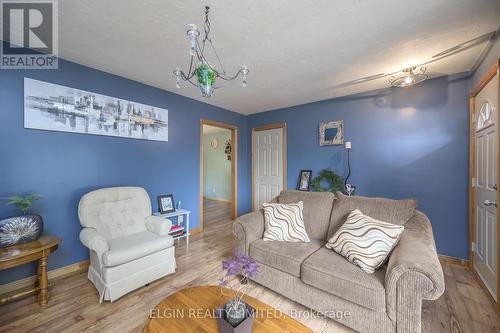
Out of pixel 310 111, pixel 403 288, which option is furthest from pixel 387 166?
pixel 403 288

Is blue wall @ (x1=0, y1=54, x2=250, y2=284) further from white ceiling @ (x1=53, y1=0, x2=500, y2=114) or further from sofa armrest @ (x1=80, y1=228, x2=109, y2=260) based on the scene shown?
sofa armrest @ (x1=80, y1=228, x2=109, y2=260)

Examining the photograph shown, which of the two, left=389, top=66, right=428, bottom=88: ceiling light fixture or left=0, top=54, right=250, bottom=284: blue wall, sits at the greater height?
left=389, top=66, right=428, bottom=88: ceiling light fixture

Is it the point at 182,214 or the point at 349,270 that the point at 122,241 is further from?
the point at 349,270

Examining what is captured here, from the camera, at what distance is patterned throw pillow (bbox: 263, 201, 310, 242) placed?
207cm

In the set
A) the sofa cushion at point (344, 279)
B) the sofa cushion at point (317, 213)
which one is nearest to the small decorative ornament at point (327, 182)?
the sofa cushion at point (317, 213)

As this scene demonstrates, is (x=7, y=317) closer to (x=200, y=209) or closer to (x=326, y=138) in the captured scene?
(x=200, y=209)

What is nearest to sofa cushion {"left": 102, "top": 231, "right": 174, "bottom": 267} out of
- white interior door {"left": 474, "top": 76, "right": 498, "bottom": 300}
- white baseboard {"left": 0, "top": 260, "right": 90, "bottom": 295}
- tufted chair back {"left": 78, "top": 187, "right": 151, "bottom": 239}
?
tufted chair back {"left": 78, "top": 187, "right": 151, "bottom": 239}

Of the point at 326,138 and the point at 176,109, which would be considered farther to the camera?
the point at 326,138

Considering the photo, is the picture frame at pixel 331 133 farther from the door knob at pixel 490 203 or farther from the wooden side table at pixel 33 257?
the wooden side table at pixel 33 257

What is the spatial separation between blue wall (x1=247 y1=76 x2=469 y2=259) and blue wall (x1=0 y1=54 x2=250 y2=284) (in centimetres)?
276

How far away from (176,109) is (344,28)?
270cm

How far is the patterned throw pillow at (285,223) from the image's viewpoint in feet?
6.79

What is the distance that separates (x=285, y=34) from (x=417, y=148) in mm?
2522

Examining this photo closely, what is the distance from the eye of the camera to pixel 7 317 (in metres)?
1.61
